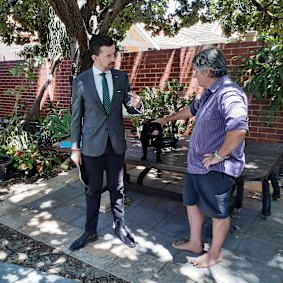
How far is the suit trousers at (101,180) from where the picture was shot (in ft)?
8.38

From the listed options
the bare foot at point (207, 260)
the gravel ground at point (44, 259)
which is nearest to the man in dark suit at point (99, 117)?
the gravel ground at point (44, 259)

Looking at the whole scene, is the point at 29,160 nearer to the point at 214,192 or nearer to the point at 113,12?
the point at 113,12

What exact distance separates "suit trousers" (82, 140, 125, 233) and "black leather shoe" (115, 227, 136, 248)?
0.16 feet

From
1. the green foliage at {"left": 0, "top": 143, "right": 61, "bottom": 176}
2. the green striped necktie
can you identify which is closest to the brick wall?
the green foliage at {"left": 0, "top": 143, "right": 61, "bottom": 176}

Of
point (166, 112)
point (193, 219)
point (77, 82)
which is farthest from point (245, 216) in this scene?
point (77, 82)

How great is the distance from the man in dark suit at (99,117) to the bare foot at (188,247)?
2.60 feet

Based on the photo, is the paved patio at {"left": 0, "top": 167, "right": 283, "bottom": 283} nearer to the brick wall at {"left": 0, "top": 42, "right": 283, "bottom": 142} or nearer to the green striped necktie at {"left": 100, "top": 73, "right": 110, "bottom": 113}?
the brick wall at {"left": 0, "top": 42, "right": 283, "bottom": 142}

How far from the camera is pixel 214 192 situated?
2.21 m

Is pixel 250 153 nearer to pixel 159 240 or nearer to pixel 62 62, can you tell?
pixel 159 240

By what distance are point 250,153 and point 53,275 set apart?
2284mm

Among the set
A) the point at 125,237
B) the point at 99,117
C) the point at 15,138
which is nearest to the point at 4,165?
the point at 15,138

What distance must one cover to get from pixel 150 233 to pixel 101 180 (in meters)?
0.81

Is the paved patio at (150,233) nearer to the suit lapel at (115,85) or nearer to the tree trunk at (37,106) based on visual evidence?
the suit lapel at (115,85)

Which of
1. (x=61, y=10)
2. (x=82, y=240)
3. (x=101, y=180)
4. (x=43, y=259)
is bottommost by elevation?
(x=43, y=259)
